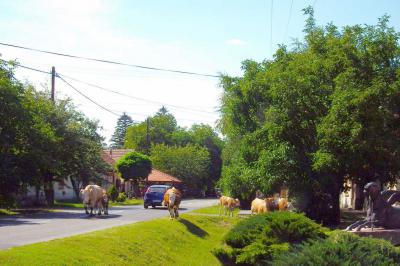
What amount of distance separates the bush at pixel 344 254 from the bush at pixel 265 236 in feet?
15.0

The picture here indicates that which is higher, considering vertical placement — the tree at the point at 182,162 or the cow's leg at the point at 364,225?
the tree at the point at 182,162

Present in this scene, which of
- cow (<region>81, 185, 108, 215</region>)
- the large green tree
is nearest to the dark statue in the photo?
the large green tree

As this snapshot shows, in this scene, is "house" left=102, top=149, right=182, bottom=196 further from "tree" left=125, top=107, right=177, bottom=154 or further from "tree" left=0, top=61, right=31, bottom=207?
"tree" left=0, top=61, right=31, bottom=207

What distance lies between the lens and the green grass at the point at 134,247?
442 inches

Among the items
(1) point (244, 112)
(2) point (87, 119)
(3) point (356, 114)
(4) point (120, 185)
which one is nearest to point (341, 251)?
(3) point (356, 114)

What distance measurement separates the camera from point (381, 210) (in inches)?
547

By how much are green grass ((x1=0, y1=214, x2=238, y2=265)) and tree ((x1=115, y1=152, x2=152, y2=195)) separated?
38817 millimetres

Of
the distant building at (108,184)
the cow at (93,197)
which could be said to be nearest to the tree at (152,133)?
the distant building at (108,184)

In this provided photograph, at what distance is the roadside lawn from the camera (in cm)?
1123

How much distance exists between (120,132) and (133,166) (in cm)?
8109

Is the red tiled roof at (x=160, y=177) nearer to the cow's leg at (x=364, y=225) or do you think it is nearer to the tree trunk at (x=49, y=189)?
the tree trunk at (x=49, y=189)

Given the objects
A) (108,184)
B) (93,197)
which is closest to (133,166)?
(108,184)

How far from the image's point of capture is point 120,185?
7394cm

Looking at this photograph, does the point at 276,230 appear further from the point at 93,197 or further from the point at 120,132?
the point at 120,132
